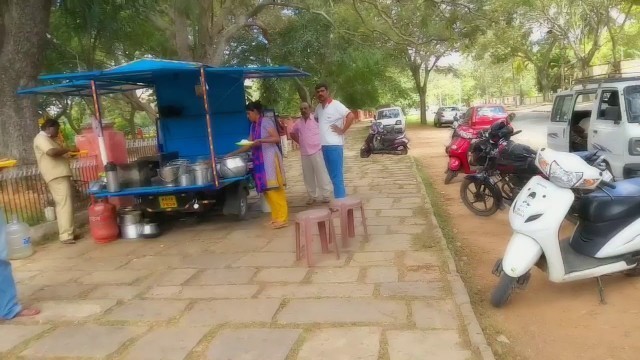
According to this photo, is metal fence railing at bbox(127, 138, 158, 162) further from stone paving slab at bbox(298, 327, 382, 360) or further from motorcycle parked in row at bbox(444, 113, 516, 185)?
stone paving slab at bbox(298, 327, 382, 360)

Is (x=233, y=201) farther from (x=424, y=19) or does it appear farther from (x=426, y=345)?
(x=424, y=19)

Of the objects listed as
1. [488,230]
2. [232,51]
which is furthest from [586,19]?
[488,230]

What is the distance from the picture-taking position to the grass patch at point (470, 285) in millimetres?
3373

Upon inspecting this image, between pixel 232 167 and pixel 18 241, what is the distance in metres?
2.58

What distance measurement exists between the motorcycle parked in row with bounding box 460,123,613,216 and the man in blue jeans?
176cm

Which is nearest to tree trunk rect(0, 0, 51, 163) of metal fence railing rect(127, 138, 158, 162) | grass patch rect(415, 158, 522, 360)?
metal fence railing rect(127, 138, 158, 162)

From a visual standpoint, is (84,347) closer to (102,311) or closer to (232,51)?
(102,311)

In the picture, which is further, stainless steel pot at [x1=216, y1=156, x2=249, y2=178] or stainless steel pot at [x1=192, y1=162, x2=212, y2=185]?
stainless steel pot at [x1=216, y1=156, x2=249, y2=178]

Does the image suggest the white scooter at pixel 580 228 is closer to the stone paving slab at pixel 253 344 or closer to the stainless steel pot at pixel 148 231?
the stone paving slab at pixel 253 344

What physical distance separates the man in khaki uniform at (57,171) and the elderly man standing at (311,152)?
10.3ft

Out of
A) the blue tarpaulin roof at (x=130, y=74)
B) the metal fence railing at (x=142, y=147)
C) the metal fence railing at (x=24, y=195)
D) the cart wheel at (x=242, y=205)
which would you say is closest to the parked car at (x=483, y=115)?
the metal fence railing at (x=142, y=147)

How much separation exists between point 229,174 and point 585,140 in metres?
5.47

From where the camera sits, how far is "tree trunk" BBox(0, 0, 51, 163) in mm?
7688

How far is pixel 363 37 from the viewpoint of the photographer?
17.2 m
